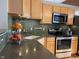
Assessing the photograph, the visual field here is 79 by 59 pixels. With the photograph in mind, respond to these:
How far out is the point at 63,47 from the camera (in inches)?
191

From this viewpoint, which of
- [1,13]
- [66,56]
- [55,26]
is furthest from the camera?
[55,26]

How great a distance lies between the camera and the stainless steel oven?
15.5 feet

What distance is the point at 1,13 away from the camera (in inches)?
77.5

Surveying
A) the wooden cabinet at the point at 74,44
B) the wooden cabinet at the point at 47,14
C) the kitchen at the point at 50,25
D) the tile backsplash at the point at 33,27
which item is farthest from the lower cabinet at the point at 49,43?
the wooden cabinet at the point at 74,44

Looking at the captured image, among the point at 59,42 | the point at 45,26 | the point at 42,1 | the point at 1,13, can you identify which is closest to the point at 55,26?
the point at 45,26

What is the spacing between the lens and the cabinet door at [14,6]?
252cm

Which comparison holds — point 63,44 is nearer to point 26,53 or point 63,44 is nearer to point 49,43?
point 49,43

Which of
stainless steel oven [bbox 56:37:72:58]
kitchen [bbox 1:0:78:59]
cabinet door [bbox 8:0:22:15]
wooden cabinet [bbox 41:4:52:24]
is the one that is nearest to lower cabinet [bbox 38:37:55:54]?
kitchen [bbox 1:0:78:59]

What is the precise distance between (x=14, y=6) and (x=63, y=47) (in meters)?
2.92

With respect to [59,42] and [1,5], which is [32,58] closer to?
[1,5]

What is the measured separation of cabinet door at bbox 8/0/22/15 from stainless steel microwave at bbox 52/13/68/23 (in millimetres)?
2410

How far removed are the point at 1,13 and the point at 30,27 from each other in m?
2.87

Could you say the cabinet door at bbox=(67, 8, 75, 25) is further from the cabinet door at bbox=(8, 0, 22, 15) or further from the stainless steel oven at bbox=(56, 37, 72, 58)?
the cabinet door at bbox=(8, 0, 22, 15)

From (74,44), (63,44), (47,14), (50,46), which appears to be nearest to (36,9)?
(47,14)
